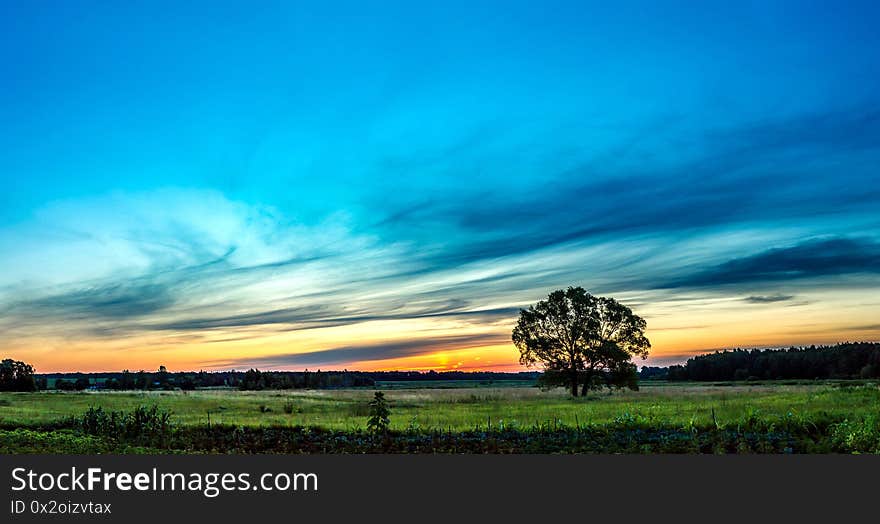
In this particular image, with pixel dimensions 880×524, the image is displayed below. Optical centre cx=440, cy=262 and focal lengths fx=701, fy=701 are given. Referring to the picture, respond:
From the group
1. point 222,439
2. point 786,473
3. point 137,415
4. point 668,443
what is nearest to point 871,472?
point 786,473

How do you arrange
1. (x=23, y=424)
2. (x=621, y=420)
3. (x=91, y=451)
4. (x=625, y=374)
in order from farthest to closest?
(x=625, y=374), (x=23, y=424), (x=621, y=420), (x=91, y=451)

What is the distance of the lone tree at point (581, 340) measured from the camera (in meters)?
66.1

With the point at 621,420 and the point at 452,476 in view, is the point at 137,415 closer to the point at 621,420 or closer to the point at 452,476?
Result: the point at 452,476

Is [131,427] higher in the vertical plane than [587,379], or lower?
higher

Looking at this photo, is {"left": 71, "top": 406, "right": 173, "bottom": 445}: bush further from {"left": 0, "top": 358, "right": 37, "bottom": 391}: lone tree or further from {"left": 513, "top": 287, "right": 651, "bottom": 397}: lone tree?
{"left": 0, "top": 358, "right": 37, "bottom": 391}: lone tree

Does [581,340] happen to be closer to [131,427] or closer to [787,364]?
[131,427]

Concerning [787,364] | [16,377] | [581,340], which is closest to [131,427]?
[581,340]

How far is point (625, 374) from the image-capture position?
216 feet

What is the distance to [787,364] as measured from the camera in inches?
5374

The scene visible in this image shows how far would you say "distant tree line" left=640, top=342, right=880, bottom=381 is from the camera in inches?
5005

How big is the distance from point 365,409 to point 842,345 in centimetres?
12796

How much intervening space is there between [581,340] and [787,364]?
294 ft

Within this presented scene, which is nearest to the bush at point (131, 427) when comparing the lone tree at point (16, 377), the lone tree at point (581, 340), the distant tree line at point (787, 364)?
the lone tree at point (581, 340)

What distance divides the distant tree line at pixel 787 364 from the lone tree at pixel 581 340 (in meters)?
70.2
